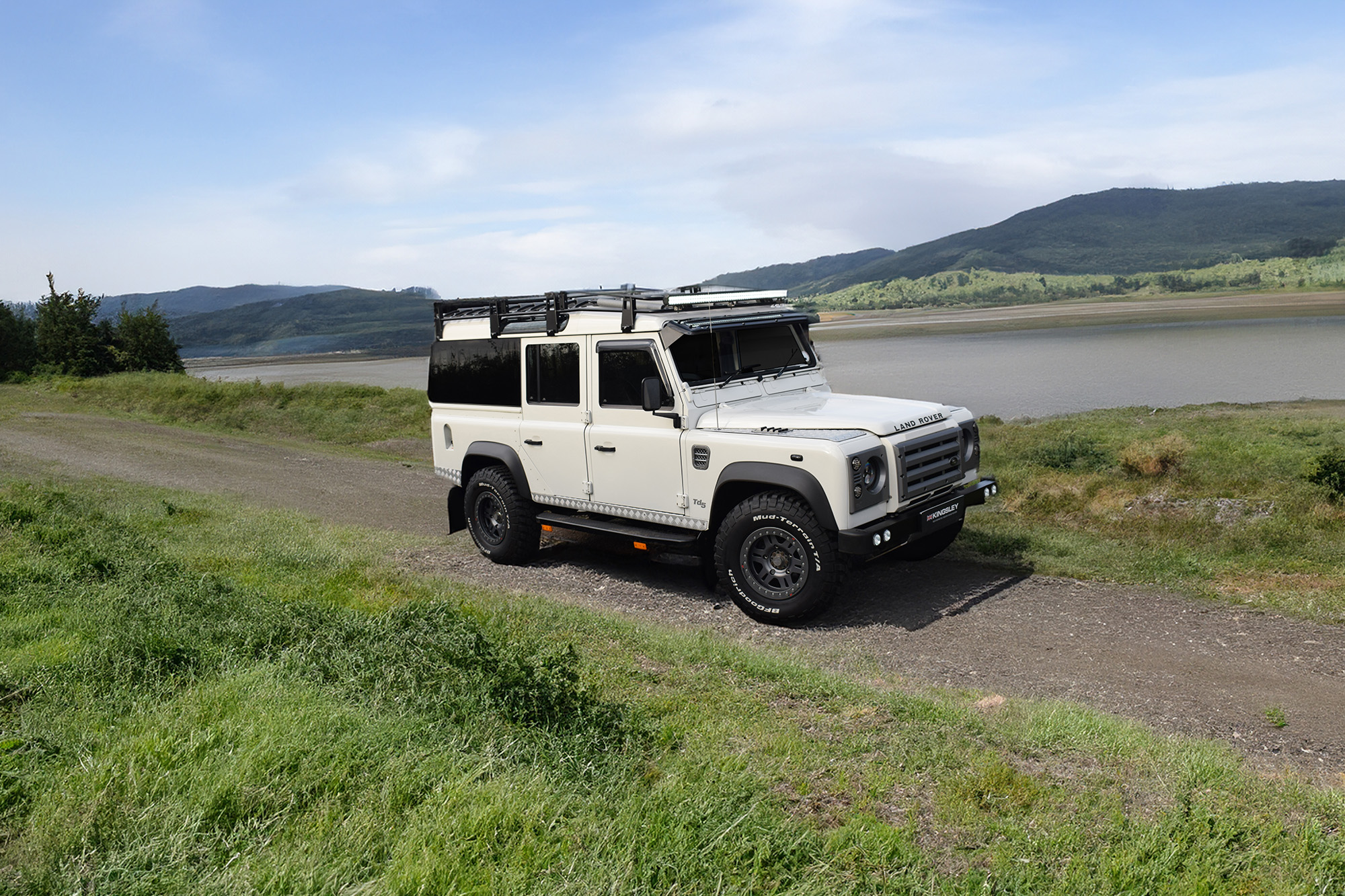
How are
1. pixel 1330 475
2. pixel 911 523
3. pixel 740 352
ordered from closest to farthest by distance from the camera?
pixel 911 523 → pixel 740 352 → pixel 1330 475

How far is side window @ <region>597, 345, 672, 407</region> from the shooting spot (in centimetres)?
866

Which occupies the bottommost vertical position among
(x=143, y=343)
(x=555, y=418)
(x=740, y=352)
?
Result: (x=555, y=418)

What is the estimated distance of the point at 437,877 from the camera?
311 cm

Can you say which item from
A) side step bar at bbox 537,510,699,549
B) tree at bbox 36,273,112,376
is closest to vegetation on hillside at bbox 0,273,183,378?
tree at bbox 36,273,112,376

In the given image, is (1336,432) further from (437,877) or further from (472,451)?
(437,877)

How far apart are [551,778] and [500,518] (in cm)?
665

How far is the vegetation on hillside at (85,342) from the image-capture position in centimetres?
4119

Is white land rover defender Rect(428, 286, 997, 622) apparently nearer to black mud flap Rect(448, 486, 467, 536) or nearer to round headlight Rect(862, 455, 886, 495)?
round headlight Rect(862, 455, 886, 495)

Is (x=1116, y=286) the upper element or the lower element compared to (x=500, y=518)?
upper

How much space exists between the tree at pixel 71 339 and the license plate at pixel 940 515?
4425 cm

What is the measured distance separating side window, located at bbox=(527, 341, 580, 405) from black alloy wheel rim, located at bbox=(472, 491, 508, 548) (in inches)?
55.5

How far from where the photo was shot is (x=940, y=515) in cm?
792

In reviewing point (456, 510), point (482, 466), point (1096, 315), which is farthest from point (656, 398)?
point (1096, 315)

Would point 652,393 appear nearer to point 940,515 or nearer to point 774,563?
point 774,563
